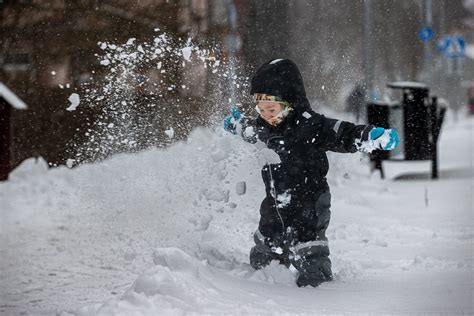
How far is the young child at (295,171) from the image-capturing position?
3410 mm

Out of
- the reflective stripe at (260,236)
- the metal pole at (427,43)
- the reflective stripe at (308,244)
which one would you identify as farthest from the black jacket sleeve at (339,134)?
the metal pole at (427,43)

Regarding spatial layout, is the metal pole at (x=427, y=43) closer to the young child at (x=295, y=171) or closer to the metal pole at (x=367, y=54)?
the metal pole at (x=367, y=54)

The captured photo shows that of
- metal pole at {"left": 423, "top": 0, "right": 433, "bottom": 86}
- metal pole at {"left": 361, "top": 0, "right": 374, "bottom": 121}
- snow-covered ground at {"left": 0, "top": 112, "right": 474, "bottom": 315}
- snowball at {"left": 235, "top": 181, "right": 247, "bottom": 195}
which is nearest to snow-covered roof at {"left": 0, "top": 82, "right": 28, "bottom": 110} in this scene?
snow-covered ground at {"left": 0, "top": 112, "right": 474, "bottom": 315}

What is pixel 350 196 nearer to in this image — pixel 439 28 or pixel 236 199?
pixel 236 199

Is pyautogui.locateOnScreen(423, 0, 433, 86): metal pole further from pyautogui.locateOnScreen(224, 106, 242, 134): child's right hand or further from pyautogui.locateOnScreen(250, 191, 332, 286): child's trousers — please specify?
pyautogui.locateOnScreen(250, 191, 332, 286): child's trousers

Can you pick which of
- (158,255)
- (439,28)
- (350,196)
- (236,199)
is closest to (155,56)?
(236,199)

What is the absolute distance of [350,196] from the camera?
684 centimetres

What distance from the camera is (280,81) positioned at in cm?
343

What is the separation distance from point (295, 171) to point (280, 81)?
1.65 feet

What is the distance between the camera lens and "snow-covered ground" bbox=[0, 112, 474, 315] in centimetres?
285

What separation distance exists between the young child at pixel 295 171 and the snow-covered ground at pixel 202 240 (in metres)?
0.14

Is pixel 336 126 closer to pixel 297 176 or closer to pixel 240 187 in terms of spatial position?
pixel 297 176

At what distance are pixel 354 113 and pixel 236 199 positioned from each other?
3729 millimetres

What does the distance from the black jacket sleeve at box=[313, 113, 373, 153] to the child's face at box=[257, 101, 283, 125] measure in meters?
0.21
